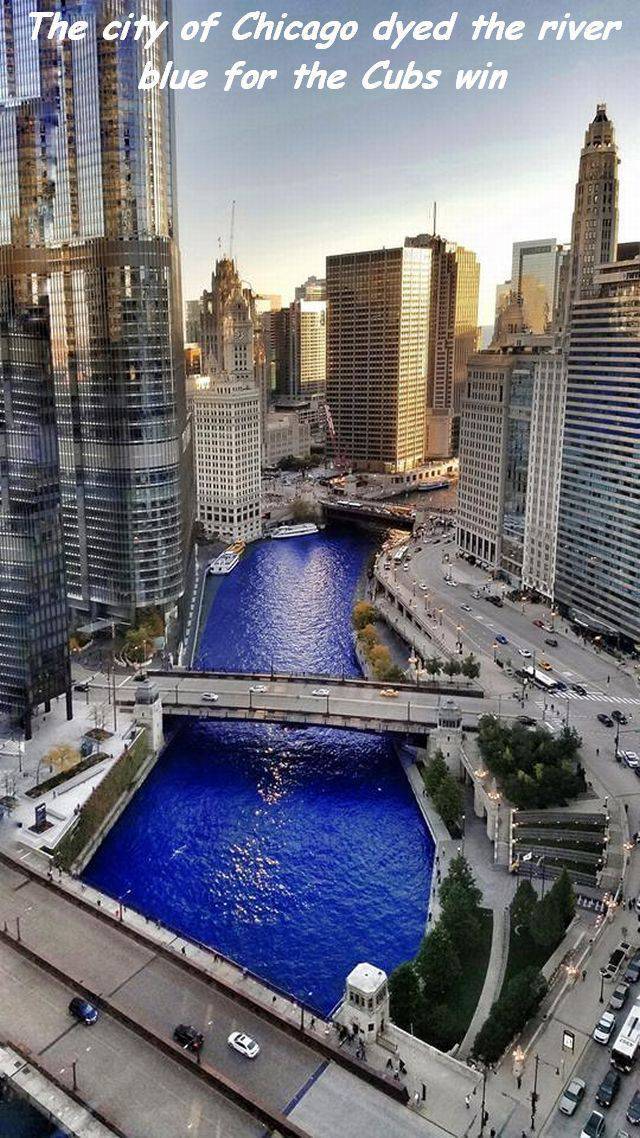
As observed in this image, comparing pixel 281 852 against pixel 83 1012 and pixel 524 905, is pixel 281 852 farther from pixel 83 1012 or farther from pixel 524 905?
pixel 83 1012

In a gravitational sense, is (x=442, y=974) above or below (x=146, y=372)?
below

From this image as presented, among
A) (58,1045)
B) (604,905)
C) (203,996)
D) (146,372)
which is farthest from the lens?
(146,372)

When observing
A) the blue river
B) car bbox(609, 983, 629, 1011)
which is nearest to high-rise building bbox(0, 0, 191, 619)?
the blue river

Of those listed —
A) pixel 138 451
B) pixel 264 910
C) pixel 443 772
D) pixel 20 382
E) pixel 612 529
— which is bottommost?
pixel 264 910

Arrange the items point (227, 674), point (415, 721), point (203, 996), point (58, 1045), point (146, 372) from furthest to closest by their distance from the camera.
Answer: point (146, 372)
point (227, 674)
point (415, 721)
point (203, 996)
point (58, 1045)

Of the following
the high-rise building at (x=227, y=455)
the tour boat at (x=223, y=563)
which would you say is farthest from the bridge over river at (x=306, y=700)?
the high-rise building at (x=227, y=455)

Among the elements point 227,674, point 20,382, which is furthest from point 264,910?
point 20,382

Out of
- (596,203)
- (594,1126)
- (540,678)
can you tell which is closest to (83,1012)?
(594,1126)

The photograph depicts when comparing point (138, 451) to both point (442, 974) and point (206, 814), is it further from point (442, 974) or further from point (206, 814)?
point (442, 974)
